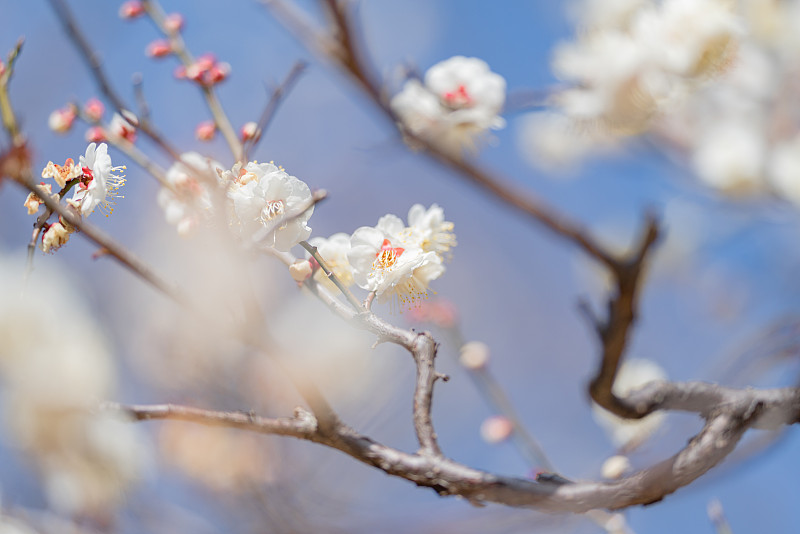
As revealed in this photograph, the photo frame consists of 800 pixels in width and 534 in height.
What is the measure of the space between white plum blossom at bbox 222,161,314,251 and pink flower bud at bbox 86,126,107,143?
0.23 m

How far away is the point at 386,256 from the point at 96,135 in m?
0.33

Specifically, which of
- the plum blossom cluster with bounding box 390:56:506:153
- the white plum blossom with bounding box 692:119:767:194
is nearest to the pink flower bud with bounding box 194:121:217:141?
the plum blossom cluster with bounding box 390:56:506:153

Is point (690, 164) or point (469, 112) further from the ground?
point (690, 164)

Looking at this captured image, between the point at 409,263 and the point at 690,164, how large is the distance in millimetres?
1586

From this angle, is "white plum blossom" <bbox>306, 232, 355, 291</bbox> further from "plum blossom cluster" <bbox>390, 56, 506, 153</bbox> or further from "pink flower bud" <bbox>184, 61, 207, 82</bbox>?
"plum blossom cluster" <bbox>390, 56, 506, 153</bbox>


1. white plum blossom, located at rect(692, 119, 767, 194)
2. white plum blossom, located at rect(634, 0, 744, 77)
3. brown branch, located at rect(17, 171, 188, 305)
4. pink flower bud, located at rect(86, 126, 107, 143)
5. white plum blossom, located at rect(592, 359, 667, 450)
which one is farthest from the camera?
white plum blossom, located at rect(692, 119, 767, 194)

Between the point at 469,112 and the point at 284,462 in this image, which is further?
the point at 284,462

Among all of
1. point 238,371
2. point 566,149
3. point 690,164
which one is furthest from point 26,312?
point 566,149

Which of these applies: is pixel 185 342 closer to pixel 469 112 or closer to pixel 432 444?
pixel 469 112

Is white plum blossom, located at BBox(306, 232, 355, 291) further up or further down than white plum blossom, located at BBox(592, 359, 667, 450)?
further down

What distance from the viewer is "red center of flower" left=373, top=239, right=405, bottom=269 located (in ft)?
1.65

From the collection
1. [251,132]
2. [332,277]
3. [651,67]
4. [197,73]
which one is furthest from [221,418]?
[651,67]

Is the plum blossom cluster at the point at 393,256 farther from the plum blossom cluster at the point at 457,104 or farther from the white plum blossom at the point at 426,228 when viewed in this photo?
the plum blossom cluster at the point at 457,104

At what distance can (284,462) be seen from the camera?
1.05m
